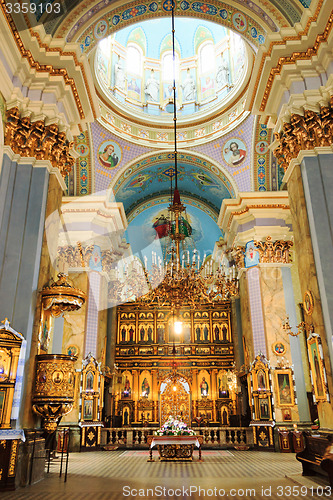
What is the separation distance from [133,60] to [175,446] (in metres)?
13.8

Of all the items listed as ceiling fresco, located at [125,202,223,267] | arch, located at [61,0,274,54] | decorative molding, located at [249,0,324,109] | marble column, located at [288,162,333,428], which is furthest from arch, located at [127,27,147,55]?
marble column, located at [288,162,333,428]

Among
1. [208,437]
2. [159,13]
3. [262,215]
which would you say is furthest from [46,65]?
[208,437]

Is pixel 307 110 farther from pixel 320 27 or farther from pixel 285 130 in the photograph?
pixel 320 27

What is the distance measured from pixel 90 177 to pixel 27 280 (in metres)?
7.96

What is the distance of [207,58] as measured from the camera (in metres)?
16.3

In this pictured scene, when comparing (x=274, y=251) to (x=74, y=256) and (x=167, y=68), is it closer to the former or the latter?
(x=74, y=256)

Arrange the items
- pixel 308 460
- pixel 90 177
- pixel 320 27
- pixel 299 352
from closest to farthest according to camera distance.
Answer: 1. pixel 308 460
2. pixel 320 27
3. pixel 299 352
4. pixel 90 177

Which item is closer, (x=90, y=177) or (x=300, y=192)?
Answer: (x=300, y=192)

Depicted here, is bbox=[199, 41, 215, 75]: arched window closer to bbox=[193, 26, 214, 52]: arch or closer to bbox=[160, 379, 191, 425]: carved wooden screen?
bbox=[193, 26, 214, 52]: arch

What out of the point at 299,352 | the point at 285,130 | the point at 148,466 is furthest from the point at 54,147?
the point at 299,352

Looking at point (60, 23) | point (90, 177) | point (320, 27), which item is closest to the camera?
point (320, 27)

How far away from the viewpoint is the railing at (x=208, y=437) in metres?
Result: 11.8

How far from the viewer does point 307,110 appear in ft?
23.9

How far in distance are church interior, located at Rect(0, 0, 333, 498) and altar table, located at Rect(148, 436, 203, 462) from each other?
17cm
